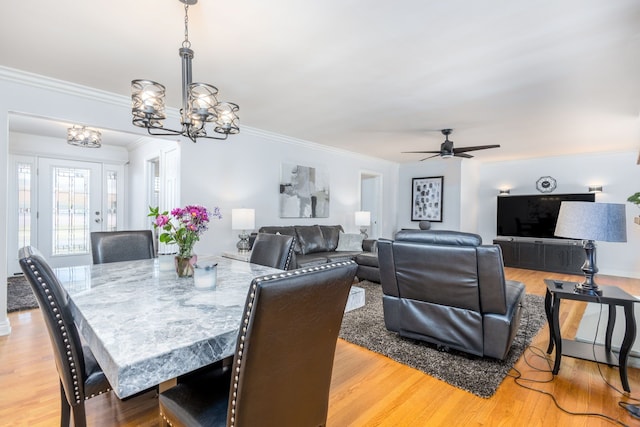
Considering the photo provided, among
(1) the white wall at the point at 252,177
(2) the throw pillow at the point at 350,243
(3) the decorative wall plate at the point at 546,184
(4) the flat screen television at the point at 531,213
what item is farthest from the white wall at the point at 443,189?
(2) the throw pillow at the point at 350,243

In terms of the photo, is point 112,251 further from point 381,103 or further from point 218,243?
point 381,103

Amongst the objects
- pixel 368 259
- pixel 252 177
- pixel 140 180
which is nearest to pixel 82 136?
pixel 140 180

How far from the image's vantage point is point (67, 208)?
18.4ft

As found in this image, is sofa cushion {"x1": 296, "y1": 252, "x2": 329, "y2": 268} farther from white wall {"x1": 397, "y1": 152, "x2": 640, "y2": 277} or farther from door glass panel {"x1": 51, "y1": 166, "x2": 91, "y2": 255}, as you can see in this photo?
door glass panel {"x1": 51, "y1": 166, "x2": 91, "y2": 255}

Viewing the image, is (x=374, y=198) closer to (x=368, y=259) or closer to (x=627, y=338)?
(x=368, y=259)

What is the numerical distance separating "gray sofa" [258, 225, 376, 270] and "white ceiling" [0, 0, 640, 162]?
176 cm

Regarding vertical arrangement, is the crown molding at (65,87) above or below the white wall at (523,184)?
above

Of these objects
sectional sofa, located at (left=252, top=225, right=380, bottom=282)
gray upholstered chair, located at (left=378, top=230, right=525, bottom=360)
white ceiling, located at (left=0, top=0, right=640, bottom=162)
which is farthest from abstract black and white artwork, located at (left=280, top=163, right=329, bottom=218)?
gray upholstered chair, located at (left=378, top=230, right=525, bottom=360)

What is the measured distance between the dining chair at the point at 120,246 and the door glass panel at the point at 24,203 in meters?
3.89

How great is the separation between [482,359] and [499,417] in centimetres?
70

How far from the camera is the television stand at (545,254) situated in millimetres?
5871

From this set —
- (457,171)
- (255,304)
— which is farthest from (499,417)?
(457,171)

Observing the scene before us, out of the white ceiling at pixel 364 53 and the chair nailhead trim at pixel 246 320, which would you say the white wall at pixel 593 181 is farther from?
the chair nailhead trim at pixel 246 320

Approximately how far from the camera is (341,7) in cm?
191
